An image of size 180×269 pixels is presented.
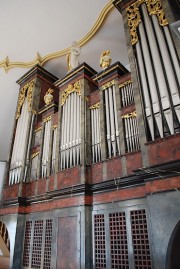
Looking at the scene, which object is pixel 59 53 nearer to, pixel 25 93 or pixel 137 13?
pixel 25 93

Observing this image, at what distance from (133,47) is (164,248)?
4.15m

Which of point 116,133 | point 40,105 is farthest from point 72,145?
point 40,105

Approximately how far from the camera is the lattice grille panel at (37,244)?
547 centimetres

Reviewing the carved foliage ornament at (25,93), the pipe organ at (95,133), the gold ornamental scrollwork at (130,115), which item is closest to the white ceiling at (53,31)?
the carved foliage ornament at (25,93)

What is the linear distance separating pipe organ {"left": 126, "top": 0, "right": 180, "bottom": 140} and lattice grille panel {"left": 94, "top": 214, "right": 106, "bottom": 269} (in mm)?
1965

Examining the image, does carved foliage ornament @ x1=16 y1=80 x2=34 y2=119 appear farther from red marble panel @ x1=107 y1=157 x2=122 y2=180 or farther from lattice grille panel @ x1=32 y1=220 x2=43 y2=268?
red marble panel @ x1=107 y1=157 x2=122 y2=180

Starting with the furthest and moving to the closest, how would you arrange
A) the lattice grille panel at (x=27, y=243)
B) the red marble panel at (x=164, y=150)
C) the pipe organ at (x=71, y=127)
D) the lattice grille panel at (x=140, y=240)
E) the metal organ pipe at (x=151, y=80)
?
the lattice grille panel at (x=27, y=243) < the pipe organ at (x=71, y=127) < the metal organ pipe at (x=151, y=80) < the lattice grille panel at (x=140, y=240) < the red marble panel at (x=164, y=150)

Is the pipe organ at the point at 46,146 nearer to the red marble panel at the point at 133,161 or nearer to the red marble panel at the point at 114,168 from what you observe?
the red marble panel at the point at 114,168

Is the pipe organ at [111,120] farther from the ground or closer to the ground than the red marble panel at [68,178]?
farther from the ground

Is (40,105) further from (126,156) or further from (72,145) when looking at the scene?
(126,156)

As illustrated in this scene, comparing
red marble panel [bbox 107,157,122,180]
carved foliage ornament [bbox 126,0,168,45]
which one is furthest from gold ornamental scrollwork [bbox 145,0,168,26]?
red marble panel [bbox 107,157,122,180]

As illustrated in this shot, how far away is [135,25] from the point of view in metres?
5.51

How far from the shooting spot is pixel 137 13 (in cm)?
562

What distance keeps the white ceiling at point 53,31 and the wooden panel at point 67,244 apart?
580 cm
